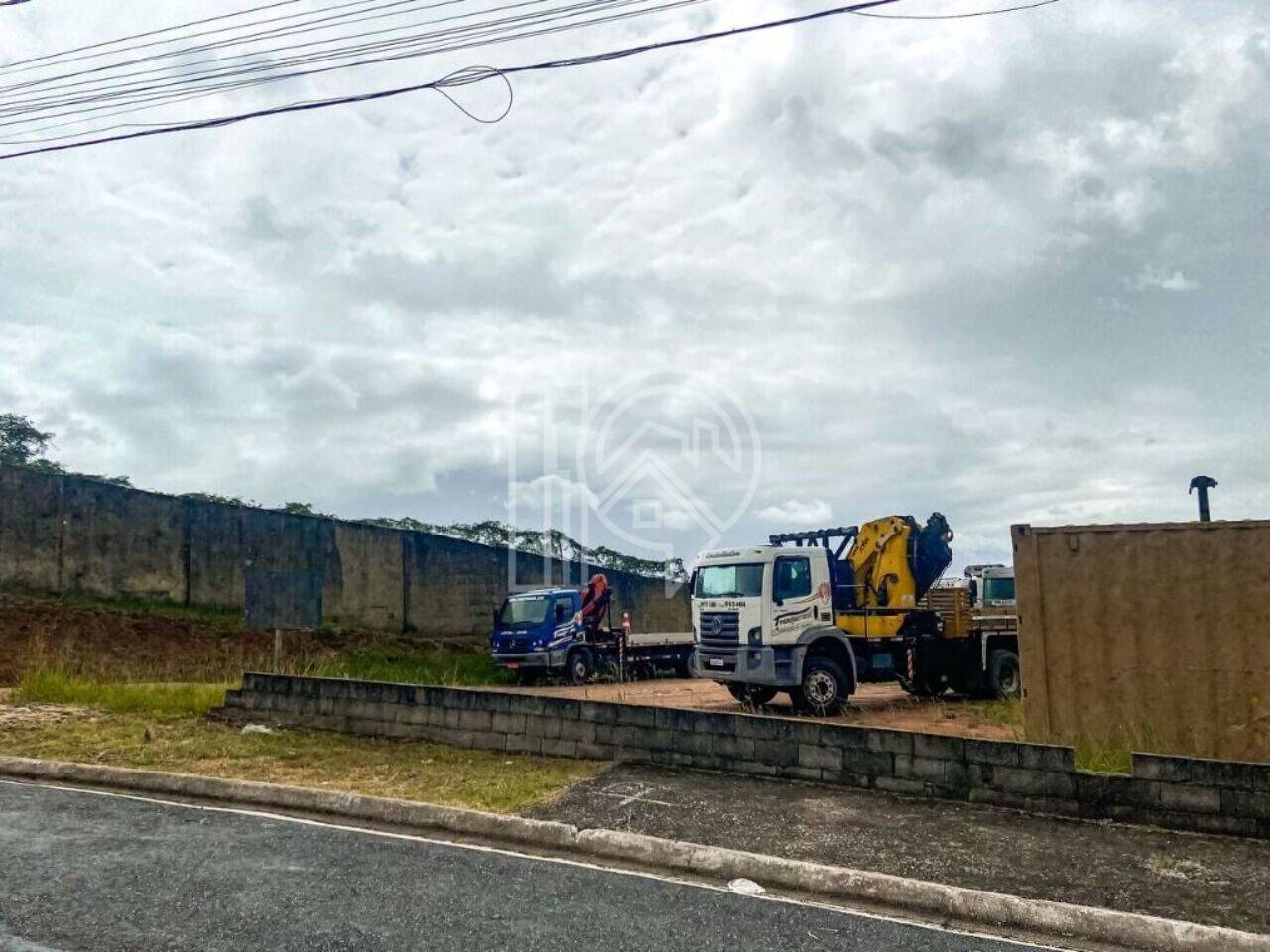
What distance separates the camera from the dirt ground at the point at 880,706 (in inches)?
519

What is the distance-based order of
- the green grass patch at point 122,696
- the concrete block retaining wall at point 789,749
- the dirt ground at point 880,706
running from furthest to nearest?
the dirt ground at point 880,706 → the green grass patch at point 122,696 → the concrete block retaining wall at point 789,749

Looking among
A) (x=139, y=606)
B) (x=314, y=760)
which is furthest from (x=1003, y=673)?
(x=139, y=606)

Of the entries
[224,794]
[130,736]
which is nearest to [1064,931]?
[224,794]

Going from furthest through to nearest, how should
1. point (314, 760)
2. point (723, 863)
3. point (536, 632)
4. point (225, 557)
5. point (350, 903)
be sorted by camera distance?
point (225, 557), point (536, 632), point (314, 760), point (723, 863), point (350, 903)

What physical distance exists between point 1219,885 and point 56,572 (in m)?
23.6

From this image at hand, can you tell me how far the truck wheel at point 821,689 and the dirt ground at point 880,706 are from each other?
25 centimetres

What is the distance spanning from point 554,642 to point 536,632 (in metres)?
0.48

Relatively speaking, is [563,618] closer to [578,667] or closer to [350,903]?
[578,667]

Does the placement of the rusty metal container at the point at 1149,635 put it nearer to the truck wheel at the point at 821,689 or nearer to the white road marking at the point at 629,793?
the white road marking at the point at 629,793

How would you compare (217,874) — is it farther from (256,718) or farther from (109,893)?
(256,718)

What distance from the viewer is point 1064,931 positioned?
5461 millimetres

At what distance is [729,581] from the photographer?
14.8 metres

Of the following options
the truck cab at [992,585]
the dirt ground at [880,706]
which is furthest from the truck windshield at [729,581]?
the truck cab at [992,585]

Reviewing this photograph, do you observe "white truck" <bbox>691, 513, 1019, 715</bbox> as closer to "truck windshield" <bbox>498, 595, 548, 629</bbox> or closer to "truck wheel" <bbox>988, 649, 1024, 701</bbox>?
"truck wheel" <bbox>988, 649, 1024, 701</bbox>
